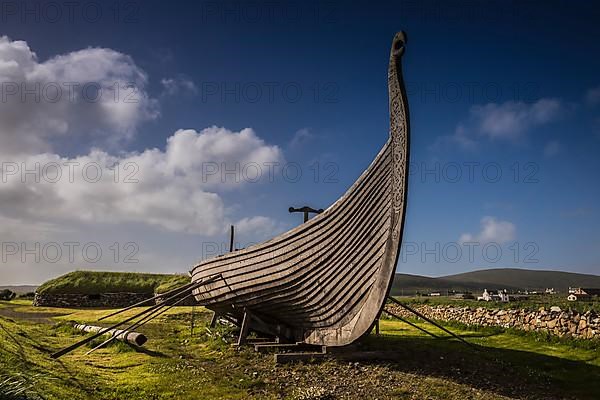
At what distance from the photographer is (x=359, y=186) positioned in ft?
31.0

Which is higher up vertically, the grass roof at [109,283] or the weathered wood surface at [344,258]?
the weathered wood surface at [344,258]

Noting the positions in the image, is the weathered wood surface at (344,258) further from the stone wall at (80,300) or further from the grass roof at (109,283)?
the stone wall at (80,300)

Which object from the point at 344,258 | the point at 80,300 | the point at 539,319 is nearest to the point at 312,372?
the point at 344,258

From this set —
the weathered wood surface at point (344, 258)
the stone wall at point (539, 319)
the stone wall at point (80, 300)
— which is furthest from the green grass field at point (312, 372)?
the stone wall at point (80, 300)

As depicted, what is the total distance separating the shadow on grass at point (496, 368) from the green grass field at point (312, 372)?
2 centimetres

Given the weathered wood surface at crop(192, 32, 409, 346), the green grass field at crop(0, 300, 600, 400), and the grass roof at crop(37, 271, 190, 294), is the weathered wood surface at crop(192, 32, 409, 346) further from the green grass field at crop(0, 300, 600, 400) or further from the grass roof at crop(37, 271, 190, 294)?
the grass roof at crop(37, 271, 190, 294)

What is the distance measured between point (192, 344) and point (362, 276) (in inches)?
295

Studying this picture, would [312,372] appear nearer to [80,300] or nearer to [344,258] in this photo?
[344,258]

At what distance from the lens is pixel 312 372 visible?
32.0 ft

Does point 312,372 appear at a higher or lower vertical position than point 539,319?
lower

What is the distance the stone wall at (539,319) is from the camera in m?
12.7

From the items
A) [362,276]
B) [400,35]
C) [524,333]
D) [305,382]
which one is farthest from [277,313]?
[524,333]

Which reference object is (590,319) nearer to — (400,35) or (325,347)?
(325,347)

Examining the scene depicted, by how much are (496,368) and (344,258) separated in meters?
4.57
